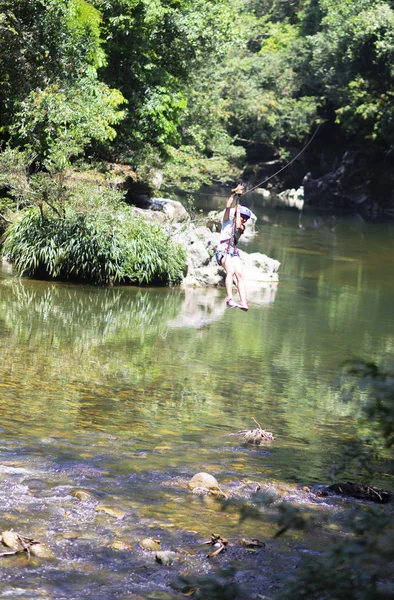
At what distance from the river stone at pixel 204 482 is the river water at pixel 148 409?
9cm

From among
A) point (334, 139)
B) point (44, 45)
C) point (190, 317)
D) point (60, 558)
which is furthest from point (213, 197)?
point (60, 558)

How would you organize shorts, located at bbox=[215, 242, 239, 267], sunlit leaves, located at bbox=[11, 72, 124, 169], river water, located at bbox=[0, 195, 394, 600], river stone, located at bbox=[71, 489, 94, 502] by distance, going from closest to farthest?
river water, located at bbox=[0, 195, 394, 600], river stone, located at bbox=[71, 489, 94, 502], shorts, located at bbox=[215, 242, 239, 267], sunlit leaves, located at bbox=[11, 72, 124, 169]

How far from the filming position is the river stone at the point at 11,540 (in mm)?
4766

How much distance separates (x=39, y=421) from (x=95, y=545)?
286cm

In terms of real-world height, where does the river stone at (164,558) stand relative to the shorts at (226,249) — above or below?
below

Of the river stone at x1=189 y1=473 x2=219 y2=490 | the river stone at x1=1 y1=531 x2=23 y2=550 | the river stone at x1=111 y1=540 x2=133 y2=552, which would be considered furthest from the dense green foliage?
the river stone at x1=1 y1=531 x2=23 y2=550

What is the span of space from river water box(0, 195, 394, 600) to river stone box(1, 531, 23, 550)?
4.0 inches

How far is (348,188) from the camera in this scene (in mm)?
51625

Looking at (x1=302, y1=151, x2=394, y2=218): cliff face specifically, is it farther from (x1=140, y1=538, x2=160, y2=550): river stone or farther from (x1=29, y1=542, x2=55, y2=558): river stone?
(x1=29, y1=542, x2=55, y2=558): river stone

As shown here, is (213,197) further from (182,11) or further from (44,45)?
(44,45)

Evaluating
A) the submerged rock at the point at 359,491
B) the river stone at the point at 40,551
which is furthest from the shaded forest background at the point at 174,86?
the river stone at the point at 40,551

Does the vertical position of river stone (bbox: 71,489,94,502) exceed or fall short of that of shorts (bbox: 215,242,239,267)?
it falls short

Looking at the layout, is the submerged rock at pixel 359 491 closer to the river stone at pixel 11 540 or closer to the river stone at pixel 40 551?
the river stone at pixel 40 551

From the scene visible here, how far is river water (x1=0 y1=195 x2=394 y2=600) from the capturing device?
5168mm
